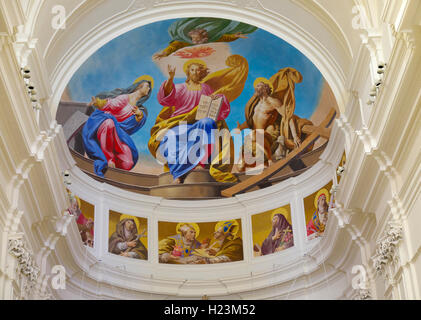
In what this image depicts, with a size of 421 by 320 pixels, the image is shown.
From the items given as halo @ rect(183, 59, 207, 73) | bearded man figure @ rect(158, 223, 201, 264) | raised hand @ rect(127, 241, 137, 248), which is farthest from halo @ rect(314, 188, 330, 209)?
raised hand @ rect(127, 241, 137, 248)

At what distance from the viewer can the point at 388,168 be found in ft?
37.9

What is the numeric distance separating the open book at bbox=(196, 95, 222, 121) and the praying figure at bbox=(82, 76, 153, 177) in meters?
1.59

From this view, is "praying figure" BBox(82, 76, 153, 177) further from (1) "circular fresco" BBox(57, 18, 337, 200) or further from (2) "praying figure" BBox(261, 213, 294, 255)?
(2) "praying figure" BBox(261, 213, 294, 255)

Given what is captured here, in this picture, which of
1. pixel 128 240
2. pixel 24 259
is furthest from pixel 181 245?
pixel 24 259

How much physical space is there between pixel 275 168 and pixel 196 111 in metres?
2.89

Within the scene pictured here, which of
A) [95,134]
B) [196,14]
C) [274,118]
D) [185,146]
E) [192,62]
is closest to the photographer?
[196,14]

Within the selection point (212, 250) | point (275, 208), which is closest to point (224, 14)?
point (275, 208)

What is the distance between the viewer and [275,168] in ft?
63.3

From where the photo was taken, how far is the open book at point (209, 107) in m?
19.7

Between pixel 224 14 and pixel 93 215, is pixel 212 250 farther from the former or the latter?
pixel 224 14

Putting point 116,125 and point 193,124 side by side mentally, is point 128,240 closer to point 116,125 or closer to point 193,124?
point 116,125

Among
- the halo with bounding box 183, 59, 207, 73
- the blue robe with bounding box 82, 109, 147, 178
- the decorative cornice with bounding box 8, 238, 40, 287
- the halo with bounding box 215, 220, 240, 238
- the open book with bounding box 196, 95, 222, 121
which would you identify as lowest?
the decorative cornice with bounding box 8, 238, 40, 287

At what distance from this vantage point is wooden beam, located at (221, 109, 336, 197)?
17.9 metres

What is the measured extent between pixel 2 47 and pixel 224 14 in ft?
26.4
